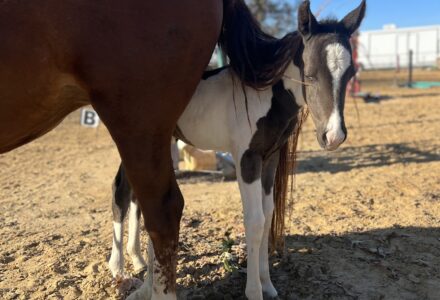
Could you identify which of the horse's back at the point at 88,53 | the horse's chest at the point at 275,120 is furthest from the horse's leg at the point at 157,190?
the horse's chest at the point at 275,120

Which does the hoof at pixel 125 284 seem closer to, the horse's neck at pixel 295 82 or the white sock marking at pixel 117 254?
the white sock marking at pixel 117 254

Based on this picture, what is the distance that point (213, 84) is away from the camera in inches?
92.7

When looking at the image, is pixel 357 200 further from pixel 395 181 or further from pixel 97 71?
pixel 97 71

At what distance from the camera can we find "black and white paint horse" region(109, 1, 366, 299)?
2.00 metres

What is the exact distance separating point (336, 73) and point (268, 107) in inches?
16.5

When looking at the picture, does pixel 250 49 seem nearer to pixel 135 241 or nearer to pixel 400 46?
pixel 135 241

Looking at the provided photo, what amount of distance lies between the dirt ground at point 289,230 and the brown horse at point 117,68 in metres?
1.11

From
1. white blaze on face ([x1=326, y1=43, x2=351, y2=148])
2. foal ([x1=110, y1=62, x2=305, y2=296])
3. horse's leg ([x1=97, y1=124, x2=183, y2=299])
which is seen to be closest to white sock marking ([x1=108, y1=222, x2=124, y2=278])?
horse's leg ([x1=97, y1=124, x2=183, y2=299])

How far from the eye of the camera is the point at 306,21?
2.05 m

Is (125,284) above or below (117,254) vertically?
below

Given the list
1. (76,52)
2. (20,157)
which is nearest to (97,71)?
(76,52)

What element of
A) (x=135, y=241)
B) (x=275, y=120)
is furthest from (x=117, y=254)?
(x=275, y=120)

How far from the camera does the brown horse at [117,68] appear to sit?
5.41ft

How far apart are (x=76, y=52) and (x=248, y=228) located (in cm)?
118
